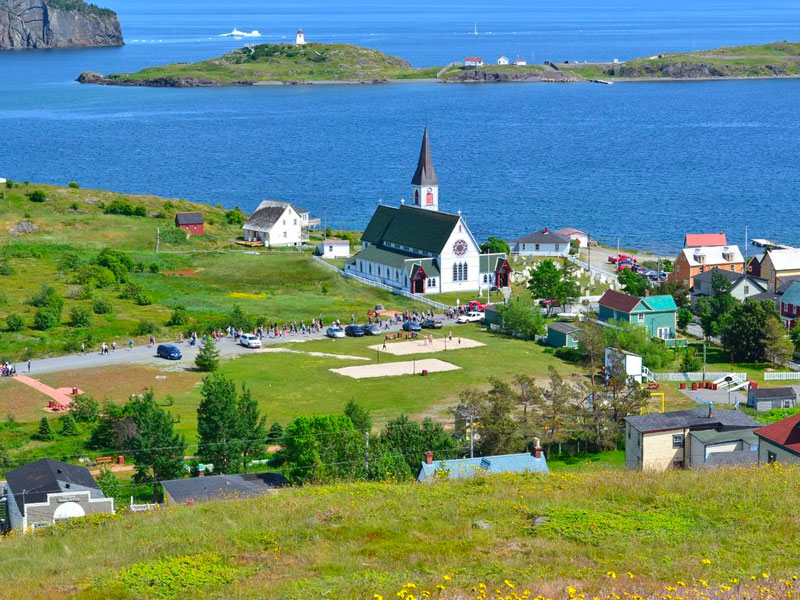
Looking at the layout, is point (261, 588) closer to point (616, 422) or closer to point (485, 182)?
point (616, 422)

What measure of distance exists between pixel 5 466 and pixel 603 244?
57.9 metres

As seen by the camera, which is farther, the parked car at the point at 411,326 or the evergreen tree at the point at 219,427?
the parked car at the point at 411,326

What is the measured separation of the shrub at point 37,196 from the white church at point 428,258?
81.4 ft

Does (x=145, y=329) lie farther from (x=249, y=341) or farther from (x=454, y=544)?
(x=454, y=544)

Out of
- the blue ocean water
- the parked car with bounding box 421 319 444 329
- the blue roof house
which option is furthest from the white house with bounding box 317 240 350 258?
the blue roof house

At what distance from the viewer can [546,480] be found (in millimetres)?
23281

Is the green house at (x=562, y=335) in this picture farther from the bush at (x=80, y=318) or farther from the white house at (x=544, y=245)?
the white house at (x=544, y=245)

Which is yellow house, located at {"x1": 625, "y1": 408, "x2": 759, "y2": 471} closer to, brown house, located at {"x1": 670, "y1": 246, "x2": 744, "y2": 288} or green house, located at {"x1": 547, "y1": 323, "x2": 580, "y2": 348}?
green house, located at {"x1": 547, "y1": 323, "x2": 580, "y2": 348}

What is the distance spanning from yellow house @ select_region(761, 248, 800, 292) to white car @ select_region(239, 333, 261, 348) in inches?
1088

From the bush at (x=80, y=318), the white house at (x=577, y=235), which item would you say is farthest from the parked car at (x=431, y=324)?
the white house at (x=577, y=235)

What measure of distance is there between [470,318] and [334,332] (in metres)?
7.30

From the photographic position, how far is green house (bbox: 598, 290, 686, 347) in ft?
183

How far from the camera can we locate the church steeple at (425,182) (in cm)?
7088

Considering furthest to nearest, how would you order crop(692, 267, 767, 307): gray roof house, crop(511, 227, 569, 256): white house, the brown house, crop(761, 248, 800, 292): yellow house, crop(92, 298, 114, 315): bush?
1. crop(511, 227, 569, 256): white house
2. the brown house
3. crop(761, 248, 800, 292): yellow house
4. crop(692, 267, 767, 307): gray roof house
5. crop(92, 298, 114, 315): bush
